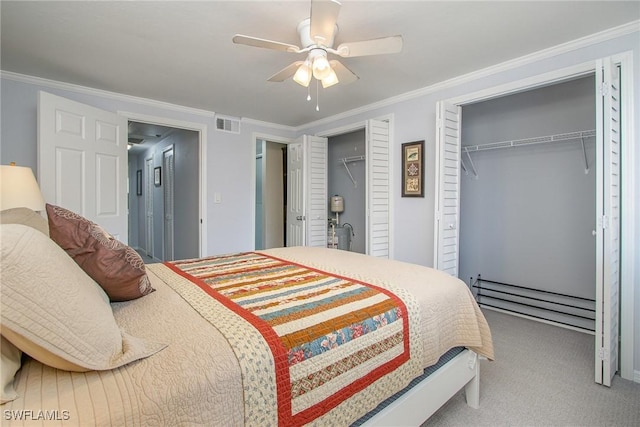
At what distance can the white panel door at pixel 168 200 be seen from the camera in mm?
5219

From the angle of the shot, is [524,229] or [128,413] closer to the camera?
[128,413]

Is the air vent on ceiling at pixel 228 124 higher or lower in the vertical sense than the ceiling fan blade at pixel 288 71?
higher

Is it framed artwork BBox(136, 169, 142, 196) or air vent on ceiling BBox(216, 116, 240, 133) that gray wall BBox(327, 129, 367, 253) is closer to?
air vent on ceiling BBox(216, 116, 240, 133)

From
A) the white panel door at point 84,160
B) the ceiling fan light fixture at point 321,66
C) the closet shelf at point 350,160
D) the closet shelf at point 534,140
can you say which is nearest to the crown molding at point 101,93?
the white panel door at point 84,160

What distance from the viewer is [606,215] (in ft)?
6.34

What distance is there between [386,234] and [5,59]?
3855mm

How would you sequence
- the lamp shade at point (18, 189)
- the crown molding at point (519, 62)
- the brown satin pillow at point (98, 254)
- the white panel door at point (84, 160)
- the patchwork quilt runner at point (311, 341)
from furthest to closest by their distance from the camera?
the white panel door at point (84, 160), the crown molding at point (519, 62), the lamp shade at point (18, 189), the brown satin pillow at point (98, 254), the patchwork quilt runner at point (311, 341)

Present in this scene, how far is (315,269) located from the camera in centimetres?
183

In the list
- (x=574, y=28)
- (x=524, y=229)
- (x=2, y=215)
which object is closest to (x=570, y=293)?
(x=524, y=229)

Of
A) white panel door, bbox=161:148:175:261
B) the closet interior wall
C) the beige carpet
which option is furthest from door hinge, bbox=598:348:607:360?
white panel door, bbox=161:148:175:261

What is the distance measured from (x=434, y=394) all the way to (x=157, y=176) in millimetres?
6227

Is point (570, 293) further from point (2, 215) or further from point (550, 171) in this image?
point (2, 215)

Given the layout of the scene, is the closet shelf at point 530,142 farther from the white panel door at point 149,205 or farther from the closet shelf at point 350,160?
the white panel door at point 149,205

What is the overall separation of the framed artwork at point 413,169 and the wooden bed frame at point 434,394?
1884 millimetres
